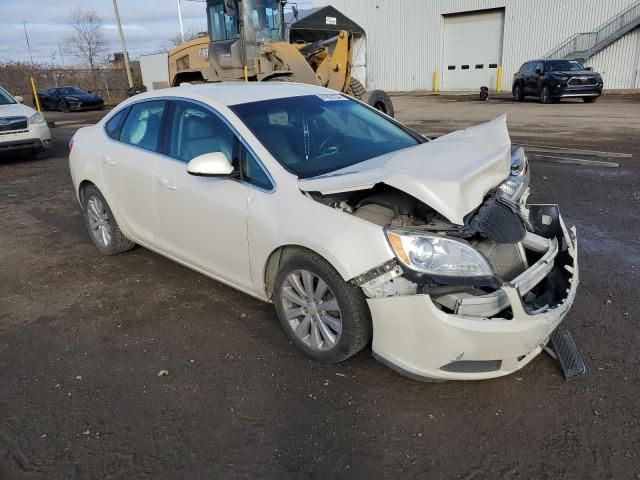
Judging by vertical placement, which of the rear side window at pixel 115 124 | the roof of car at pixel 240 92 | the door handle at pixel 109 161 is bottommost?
the door handle at pixel 109 161

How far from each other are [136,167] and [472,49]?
3312cm

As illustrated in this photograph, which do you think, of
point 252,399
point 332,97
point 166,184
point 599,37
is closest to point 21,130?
point 166,184

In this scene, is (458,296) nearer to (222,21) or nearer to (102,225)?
(102,225)

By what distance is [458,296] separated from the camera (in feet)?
9.02

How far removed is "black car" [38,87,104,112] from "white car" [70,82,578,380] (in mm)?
25557

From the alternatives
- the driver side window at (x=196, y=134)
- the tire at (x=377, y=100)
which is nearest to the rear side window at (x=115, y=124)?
the driver side window at (x=196, y=134)

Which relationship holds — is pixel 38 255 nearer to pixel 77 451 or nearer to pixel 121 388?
pixel 121 388

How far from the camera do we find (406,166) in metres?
3.10

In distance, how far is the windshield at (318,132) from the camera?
3.59 meters

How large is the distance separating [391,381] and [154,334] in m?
1.75

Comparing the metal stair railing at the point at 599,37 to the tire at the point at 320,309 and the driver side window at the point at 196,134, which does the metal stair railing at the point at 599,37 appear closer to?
the driver side window at the point at 196,134

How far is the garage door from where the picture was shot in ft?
106

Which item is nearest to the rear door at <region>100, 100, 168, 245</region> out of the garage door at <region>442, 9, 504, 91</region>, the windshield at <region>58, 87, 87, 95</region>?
the windshield at <region>58, 87, 87, 95</region>

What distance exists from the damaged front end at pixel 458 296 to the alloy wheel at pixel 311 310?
11.9 inches
